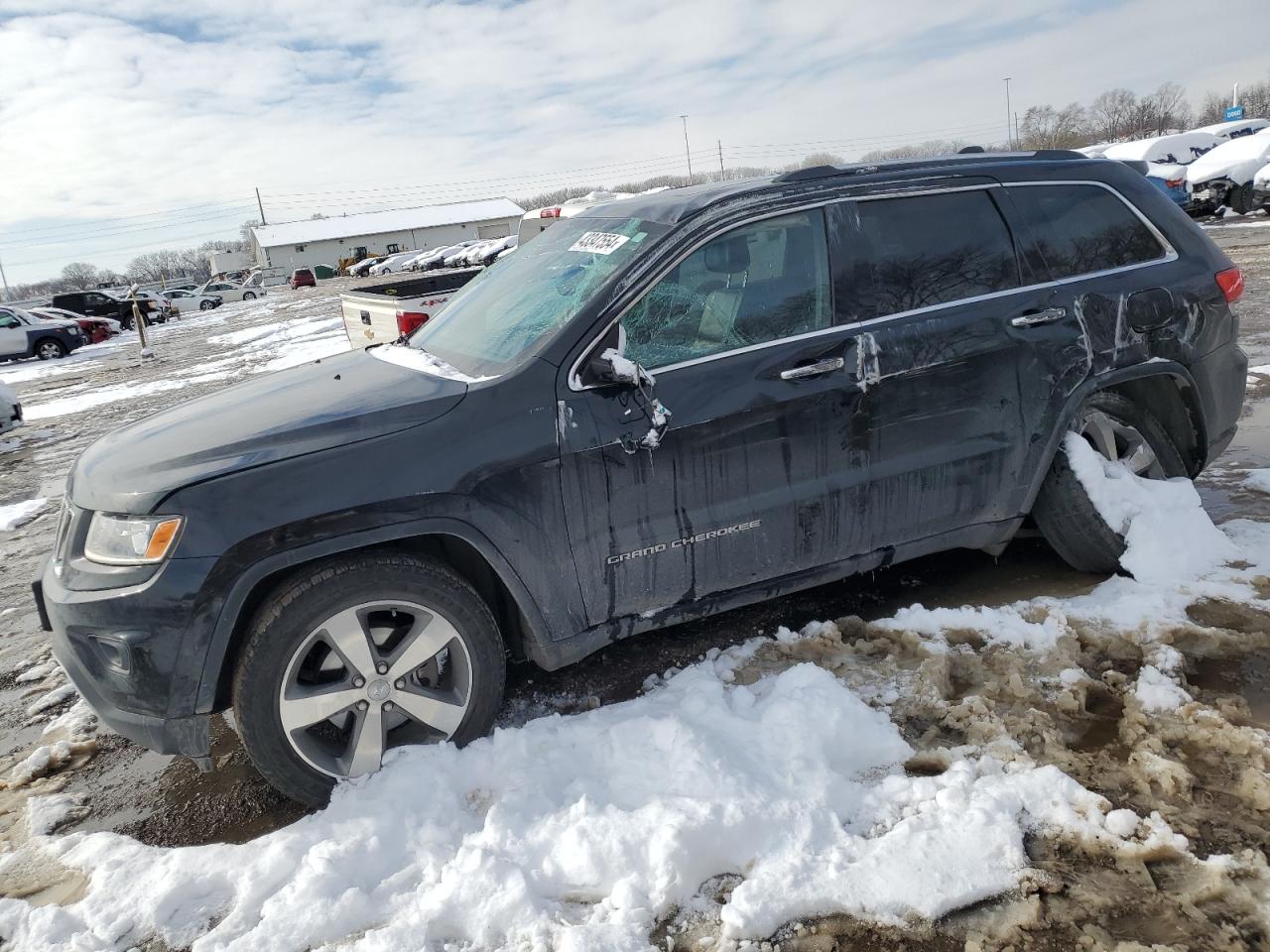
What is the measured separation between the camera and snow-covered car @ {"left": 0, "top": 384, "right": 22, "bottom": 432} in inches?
472

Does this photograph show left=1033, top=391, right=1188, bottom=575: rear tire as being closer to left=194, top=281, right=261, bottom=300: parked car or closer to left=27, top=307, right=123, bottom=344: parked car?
left=27, top=307, right=123, bottom=344: parked car

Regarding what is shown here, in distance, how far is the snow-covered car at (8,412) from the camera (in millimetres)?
12000

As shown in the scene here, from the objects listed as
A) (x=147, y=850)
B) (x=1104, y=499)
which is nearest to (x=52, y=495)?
(x=147, y=850)

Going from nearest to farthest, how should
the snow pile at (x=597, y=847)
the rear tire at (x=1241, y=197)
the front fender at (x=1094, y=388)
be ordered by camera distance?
the snow pile at (x=597, y=847), the front fender at (x=1094, y=388), the rear tire at (x=1241, y=197)

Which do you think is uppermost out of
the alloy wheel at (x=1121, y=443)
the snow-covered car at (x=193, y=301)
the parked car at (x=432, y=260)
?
the parked car at (x=432, y=260)

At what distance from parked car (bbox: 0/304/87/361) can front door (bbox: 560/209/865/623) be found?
27.6 metres

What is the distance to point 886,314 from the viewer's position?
11.3 ft

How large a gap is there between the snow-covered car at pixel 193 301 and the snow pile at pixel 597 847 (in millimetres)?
49081

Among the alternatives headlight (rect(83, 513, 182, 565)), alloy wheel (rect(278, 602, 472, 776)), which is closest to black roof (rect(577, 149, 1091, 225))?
alloy wheel (rect(278, 602, 472, 776))

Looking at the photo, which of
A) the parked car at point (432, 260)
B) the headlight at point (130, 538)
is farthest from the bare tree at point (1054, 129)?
the headlight at point (130, 538)

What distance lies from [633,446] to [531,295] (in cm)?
97

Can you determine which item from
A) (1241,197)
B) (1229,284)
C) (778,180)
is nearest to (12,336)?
(778,180)

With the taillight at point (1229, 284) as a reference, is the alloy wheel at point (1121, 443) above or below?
below

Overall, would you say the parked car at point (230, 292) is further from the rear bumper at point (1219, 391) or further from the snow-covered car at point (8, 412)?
the rear bumper at point (1219, 391)
